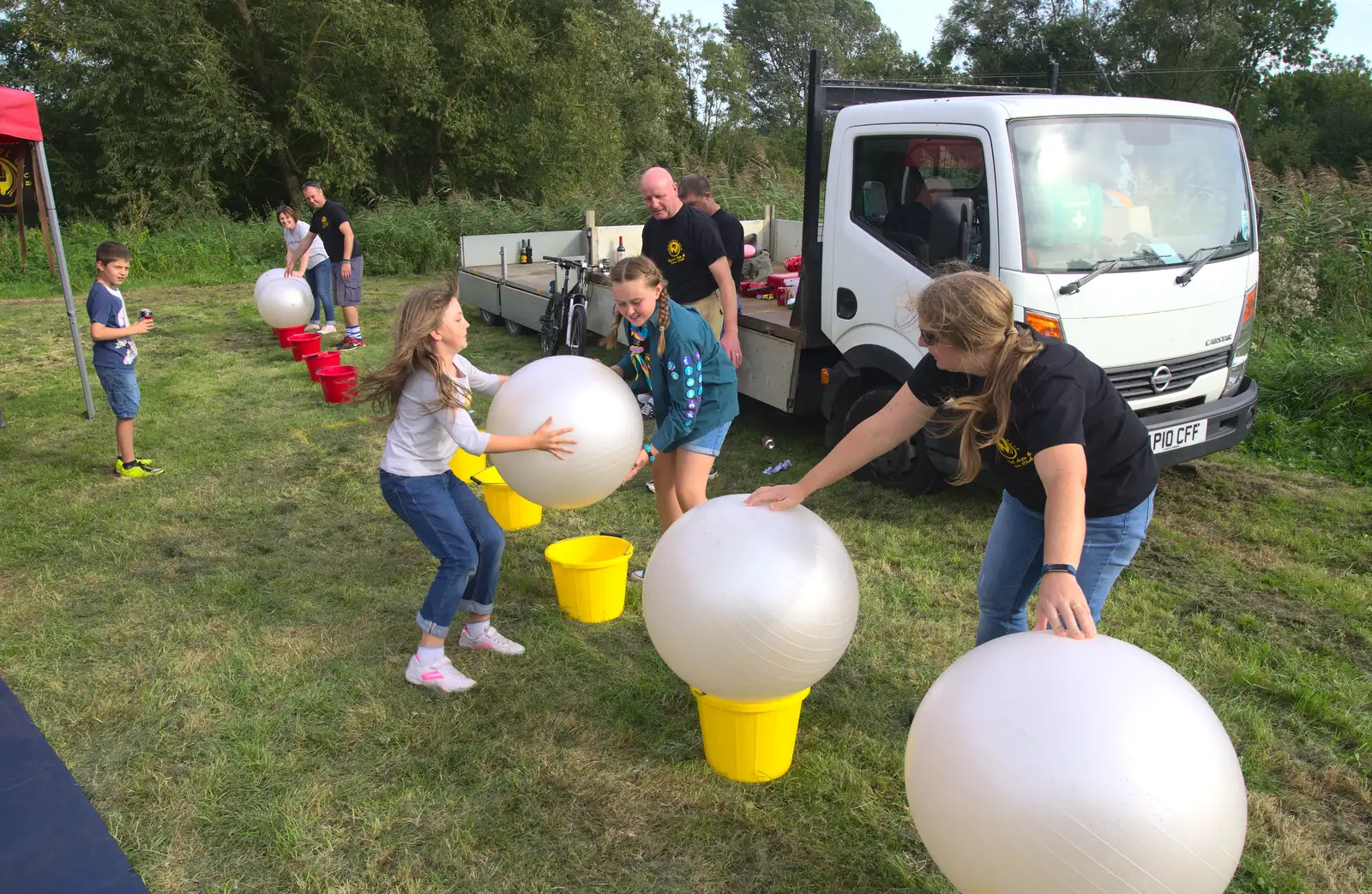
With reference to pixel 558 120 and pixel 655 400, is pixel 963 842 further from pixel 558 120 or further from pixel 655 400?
pixel 558 120

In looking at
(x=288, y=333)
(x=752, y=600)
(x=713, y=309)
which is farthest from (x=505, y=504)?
(x=288, y=333)

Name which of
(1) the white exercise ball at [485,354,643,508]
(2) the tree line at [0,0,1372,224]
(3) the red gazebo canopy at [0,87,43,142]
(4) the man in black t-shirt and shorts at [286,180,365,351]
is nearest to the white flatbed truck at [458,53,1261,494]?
(1) the white exercise ball at [485,354,643,508]

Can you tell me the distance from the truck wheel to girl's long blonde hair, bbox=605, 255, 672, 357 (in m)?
1.85

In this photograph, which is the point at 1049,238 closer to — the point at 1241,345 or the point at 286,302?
the point at 1241,345

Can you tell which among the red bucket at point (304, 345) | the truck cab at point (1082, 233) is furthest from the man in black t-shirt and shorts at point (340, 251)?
the truck cab at point (1082, 233)

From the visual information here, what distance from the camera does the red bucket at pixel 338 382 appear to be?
7812mm

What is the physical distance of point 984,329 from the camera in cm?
226

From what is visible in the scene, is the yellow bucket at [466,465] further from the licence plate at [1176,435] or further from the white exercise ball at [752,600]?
the licence plate at [1176,435]

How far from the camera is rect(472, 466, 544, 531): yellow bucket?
5.06 metres

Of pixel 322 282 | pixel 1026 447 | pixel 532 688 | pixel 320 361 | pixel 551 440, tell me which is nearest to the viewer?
pixel 1026 447

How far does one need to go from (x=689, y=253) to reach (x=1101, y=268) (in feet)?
7.70

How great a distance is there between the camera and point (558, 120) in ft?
72.3

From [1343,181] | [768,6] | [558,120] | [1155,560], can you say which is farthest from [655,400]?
[768,6]

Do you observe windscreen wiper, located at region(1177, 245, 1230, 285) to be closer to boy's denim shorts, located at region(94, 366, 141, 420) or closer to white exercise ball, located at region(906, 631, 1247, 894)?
white exercise ball, located at region(906, 631, 1247, 894)
